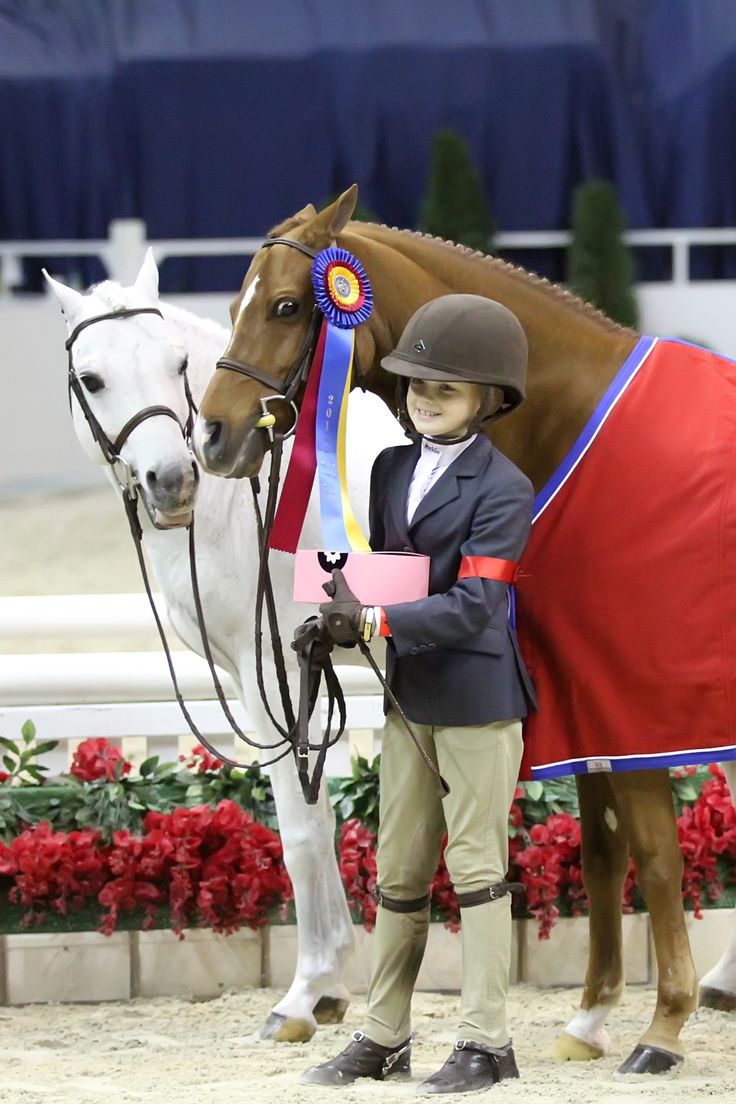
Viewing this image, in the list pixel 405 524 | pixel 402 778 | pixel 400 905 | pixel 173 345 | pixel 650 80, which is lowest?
pixel 400 905

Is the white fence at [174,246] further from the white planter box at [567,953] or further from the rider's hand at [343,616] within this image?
the rider's hand at [343,616]

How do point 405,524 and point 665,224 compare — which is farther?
point 665,224

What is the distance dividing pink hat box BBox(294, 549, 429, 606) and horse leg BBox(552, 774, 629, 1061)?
0.73 meters

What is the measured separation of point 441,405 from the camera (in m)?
2.76

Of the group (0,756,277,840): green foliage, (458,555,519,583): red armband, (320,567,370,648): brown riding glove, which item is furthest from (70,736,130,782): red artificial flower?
(458,555,519,583): red armband

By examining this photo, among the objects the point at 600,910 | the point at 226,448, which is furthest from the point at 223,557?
the point at 600,910

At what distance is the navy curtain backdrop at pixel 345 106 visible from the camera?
1312cm

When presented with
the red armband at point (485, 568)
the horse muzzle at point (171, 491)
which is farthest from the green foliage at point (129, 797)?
the red armband at point (485, 568)

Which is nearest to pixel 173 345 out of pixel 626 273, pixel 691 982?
pixel 691 982

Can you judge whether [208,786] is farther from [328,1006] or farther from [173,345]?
[173,345]

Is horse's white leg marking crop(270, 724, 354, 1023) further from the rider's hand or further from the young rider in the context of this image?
the rider's hand

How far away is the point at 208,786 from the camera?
3932 mm

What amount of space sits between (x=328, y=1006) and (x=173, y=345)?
60.6 inches

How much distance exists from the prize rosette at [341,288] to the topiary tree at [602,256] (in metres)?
9.43
